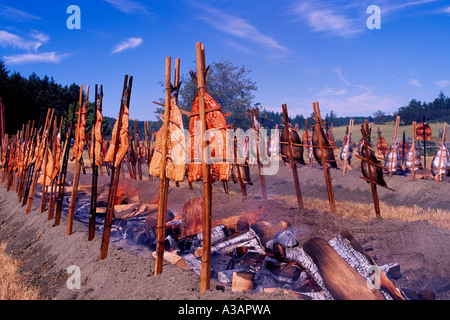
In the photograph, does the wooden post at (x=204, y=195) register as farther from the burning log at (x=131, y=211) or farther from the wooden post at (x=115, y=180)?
the burning log at (x=131, y=211)

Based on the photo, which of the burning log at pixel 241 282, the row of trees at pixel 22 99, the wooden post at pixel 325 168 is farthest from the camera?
the row of trees at pixel 22 99

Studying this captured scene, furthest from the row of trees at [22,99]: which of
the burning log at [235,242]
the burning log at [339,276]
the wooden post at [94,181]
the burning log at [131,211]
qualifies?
the burning log at [339,276]

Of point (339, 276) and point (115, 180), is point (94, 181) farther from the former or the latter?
point (339, 276)

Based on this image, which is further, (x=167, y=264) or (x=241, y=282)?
(x=167, y=264)

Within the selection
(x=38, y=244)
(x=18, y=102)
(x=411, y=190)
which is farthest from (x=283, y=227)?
(x=18, y=102)

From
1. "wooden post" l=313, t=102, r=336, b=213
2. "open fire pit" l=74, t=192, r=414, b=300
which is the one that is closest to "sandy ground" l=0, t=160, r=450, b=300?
A: "open fire pit" l=74, t=192, r=414, b=300

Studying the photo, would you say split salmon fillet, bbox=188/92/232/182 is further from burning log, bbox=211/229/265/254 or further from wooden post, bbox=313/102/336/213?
wooden post, bbox=313/102/336/213

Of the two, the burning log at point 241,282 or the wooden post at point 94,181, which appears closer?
the burning log at point 241,282

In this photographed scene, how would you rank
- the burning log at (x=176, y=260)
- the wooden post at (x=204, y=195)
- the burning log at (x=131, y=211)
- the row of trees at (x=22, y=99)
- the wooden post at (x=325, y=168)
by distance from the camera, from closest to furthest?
1. the wooden post at (x=204, y=195)
2. the burning log at (x=176, y=260)
3. the wooden post at (x=325, y=168)
4. the burning log at (x=131, y=211)
5. the row of trees at (x=22, y=99)

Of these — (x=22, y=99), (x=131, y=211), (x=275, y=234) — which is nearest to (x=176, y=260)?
(x=275, y=234)

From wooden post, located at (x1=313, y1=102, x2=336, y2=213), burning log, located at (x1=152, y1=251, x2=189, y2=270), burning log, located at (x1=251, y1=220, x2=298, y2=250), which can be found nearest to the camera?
burning log, located at (x1=152, y1=251, x2=189, y2=270)

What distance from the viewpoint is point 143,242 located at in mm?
7742

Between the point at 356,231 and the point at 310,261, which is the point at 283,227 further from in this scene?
the point at 356,231
